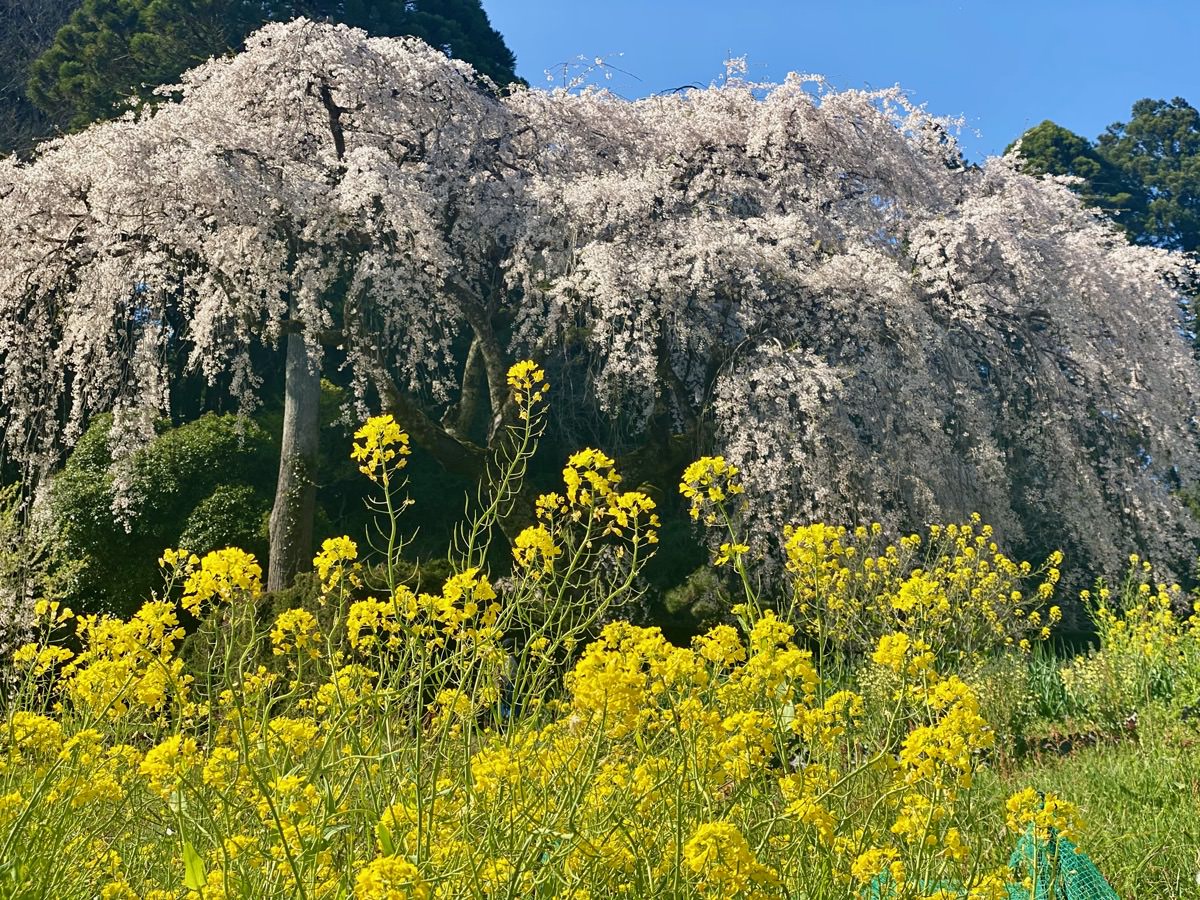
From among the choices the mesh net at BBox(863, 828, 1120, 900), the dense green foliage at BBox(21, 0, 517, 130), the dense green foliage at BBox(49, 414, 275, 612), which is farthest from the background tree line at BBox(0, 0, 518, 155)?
the mesh net at BBox(863, 828, 1120, 900)

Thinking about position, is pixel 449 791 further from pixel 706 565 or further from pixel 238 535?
pixel 238 535

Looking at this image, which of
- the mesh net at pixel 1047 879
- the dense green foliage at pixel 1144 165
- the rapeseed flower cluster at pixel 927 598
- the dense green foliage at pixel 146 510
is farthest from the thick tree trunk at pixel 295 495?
the dense green foliage at pixel 1144 165

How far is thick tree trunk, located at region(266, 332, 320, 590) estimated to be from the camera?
9469mm

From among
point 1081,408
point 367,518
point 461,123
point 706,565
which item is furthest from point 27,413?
point 1081,408

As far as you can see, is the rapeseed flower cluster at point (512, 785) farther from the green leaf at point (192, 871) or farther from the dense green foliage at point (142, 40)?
the dense green foliage at point (142, 40)

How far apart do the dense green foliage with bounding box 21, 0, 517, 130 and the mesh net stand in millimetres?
17423

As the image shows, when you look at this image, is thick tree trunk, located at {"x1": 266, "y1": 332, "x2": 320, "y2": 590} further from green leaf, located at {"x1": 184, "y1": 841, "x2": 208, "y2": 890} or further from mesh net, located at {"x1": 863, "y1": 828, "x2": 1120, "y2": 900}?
green leaf, located at {"x1": 184, "y1": 841, "x2": 208, "y2": 890}

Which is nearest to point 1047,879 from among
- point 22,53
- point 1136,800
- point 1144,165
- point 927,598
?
point 927,598

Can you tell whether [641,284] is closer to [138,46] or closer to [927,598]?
[927,598]

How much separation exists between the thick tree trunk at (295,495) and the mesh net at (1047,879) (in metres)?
7.62

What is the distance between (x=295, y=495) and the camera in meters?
9.53

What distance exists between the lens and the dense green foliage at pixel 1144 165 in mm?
30062

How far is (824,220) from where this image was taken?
1112 centimetres

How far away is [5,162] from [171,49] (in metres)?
8.91
